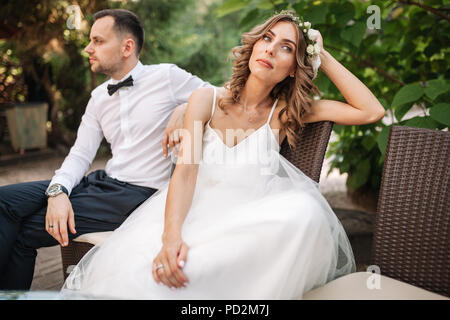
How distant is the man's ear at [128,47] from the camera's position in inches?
96.5

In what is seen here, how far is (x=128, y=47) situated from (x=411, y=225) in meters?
1.90

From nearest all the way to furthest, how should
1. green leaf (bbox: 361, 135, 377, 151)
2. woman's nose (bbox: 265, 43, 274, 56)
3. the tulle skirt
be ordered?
the tulle skirt < woman's nose (bbox: 265, 43, 274, 56) < green leaf (bbox: 361, 135, 377, 151)

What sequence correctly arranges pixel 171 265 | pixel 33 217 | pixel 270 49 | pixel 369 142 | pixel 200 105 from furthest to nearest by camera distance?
1. pixel 369 142
2. pixel 33 217
3. pixel 200 105
4. pixel 270 49
5. pixel 171 265

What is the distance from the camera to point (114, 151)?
8.19ft

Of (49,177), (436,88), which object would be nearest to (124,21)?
(436,88)

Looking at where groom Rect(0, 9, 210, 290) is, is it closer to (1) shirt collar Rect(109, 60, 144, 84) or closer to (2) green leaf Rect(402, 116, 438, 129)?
(1) shirt collar Rect(109, 60, 144, 84)

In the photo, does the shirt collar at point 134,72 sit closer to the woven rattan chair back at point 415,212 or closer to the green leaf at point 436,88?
the woven rattan chair back at point 415,212

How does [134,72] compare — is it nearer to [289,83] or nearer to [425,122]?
[289,83]

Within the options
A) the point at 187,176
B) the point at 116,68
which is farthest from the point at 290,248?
the point at 116,68

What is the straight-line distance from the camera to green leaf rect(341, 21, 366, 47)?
2.41 meters

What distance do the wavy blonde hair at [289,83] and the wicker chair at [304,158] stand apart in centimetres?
5

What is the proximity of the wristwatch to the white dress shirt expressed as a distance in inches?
6.3

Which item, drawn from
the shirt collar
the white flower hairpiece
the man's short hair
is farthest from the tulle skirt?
the man's short hair

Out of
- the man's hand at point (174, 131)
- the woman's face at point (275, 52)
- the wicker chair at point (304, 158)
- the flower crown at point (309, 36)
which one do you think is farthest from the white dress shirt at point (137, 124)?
the flower crown at point (309, 36)
